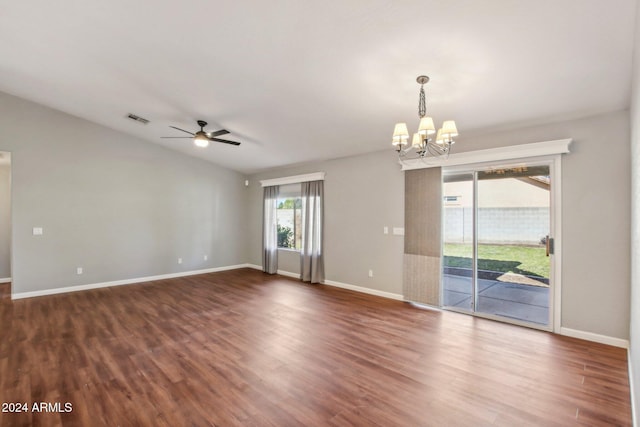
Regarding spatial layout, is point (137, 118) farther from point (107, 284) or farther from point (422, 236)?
point (422, 236)

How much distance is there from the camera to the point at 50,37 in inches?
129

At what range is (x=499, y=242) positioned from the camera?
4188 mm

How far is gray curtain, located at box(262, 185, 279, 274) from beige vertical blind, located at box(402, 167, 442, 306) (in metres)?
3.57

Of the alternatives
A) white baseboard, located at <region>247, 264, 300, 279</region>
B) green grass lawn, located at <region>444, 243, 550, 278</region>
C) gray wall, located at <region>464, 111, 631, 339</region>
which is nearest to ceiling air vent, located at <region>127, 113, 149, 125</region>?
white baseboard, located at <region>247, 264, 300, 279</region>

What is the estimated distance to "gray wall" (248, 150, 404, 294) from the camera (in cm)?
521

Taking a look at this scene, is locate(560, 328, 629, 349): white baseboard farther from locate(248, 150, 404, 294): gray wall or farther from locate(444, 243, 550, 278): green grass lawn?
locate(248, 150, 404, 294): gray wall

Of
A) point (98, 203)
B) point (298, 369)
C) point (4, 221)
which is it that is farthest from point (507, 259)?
point (4, 221)

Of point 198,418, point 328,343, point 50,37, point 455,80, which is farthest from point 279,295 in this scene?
point 50,37

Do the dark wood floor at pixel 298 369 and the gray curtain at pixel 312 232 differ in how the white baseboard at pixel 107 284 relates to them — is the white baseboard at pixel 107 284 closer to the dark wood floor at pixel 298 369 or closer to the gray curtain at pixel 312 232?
the dark wood floor at pixel 298 369

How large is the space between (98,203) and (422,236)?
20.7 feet

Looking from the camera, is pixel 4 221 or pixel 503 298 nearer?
pixel 503 298

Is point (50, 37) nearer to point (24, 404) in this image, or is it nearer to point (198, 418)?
point (24, 404)

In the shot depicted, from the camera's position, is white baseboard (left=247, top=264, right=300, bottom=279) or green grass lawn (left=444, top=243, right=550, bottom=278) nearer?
green grass lawn (left=444, top=243, right=550, bottom=278)

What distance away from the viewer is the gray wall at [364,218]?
17.1 ft
